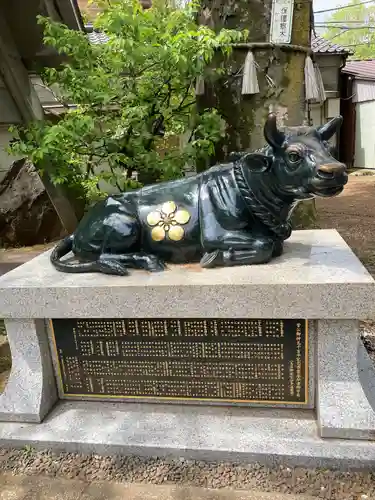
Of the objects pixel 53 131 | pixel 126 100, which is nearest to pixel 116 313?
pixel 53 131

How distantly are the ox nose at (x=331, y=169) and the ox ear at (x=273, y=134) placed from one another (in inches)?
13.1

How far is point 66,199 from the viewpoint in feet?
22.0

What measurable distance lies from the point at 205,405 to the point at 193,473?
1.60 ft

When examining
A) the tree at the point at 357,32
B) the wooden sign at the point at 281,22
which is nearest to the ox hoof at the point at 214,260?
the wooden sign at the point at 281,22

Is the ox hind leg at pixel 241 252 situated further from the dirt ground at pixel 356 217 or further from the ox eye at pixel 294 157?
the dirt ground at pixel 356 217

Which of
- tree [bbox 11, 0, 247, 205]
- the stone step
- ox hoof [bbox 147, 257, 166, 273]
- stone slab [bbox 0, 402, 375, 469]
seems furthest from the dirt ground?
the stone step

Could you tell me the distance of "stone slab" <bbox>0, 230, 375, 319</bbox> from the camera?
2.58 metres

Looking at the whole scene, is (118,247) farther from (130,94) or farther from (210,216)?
(130,94)

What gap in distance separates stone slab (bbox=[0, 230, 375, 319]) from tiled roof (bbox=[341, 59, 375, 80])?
17.4m

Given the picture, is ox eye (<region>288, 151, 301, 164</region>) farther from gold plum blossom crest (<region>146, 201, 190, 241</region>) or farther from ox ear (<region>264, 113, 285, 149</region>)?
gold plum blossom crest (<region>146, 201, 190, 241</region>)

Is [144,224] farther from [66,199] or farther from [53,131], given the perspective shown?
[66,199]

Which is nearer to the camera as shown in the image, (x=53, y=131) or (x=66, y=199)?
(x=53, y=131)

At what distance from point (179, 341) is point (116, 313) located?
47 centimetres

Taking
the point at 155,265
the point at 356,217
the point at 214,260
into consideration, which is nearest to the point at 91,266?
the point at 155,265
